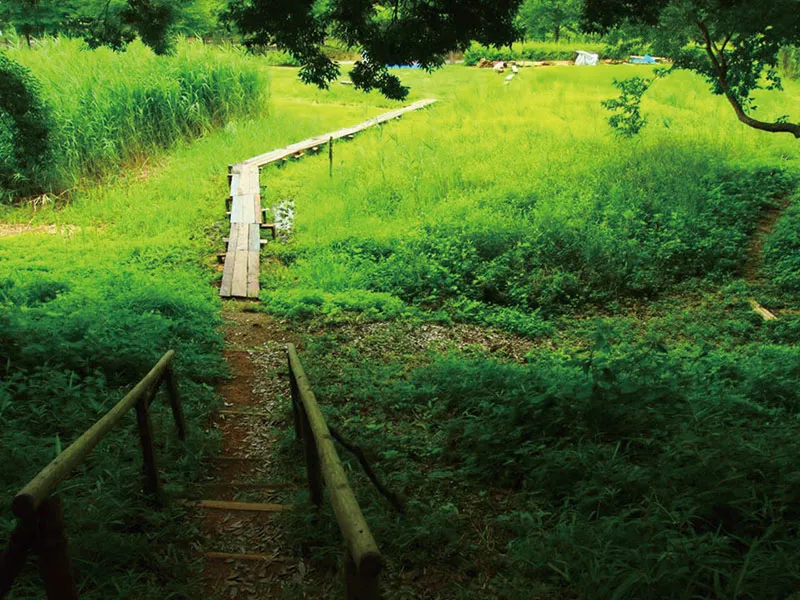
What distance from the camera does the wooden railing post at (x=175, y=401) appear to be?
4.36 metres

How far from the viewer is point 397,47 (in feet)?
20.2

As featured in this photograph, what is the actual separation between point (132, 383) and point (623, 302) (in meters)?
7.11

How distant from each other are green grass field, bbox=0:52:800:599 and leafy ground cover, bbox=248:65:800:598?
3 centimetres

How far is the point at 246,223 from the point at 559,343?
6288mm

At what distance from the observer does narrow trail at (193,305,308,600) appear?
3.13 m

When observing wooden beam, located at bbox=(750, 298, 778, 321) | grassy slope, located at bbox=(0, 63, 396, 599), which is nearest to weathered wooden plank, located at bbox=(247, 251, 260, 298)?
grassy slope, located at bbox=(0, 63, 396, 599)

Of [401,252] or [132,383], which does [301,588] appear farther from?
[401,252]

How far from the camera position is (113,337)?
594cm

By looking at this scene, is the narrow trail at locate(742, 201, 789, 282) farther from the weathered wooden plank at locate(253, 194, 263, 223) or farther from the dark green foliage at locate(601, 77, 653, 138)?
the weathered wooden plank at locate(253, 194, 263, 223)

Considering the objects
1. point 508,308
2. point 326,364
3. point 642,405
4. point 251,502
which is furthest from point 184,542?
point 508,308

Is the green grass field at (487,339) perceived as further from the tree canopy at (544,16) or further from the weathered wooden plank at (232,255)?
the tree canopy at (544,16)

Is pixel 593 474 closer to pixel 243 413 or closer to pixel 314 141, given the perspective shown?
pixel 243 413

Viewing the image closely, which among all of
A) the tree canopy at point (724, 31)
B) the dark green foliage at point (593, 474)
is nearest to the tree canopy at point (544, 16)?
the tree canopy at point (724, 31)

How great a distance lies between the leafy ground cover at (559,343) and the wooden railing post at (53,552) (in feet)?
3.63
